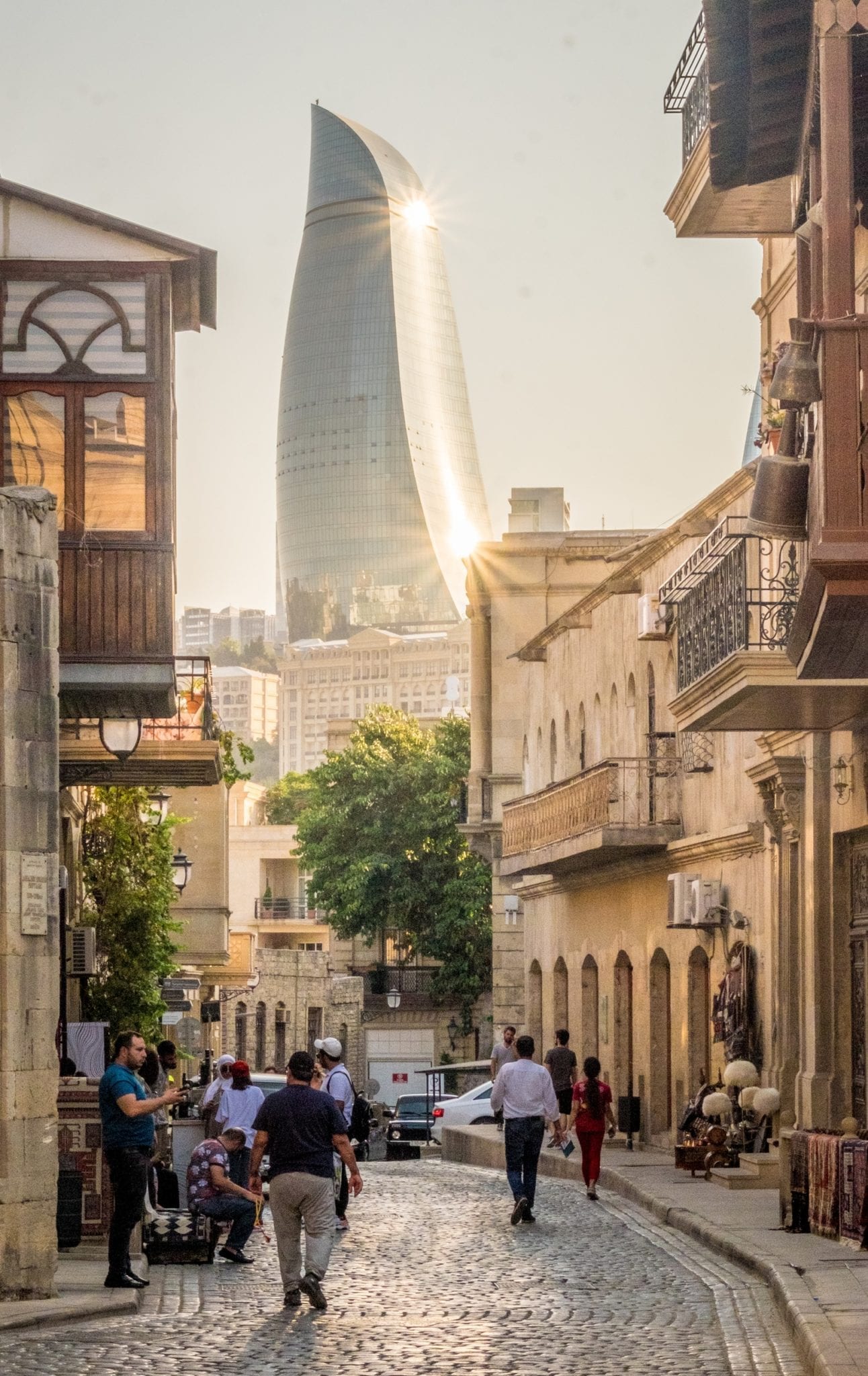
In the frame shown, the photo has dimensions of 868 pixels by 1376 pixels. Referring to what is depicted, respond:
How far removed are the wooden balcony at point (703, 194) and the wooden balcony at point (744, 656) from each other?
9.19 ft

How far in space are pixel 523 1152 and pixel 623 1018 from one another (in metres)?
14.9

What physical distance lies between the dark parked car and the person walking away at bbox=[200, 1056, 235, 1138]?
2192cm

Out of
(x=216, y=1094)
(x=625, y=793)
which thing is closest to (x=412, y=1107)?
(x=625, y=793)

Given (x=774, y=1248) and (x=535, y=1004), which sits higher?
(x=535, y=1004)

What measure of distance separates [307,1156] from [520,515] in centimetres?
4015

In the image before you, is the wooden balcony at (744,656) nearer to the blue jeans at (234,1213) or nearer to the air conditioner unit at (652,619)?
the blue jeans at (234,1213)

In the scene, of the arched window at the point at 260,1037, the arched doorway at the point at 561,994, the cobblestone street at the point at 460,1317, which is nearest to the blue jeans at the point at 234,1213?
the cobblestone street at the point at 460,1317

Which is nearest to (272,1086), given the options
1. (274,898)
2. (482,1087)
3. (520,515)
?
(482,1087)

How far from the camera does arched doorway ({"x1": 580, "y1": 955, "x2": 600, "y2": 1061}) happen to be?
36.1 meters

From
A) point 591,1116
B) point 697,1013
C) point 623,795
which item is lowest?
point 591,1116

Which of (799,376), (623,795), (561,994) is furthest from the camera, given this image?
(561,994)

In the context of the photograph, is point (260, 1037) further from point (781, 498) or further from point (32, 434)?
point (781, 498)

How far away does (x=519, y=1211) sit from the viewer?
19.0 meters

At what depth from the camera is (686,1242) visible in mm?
17359
